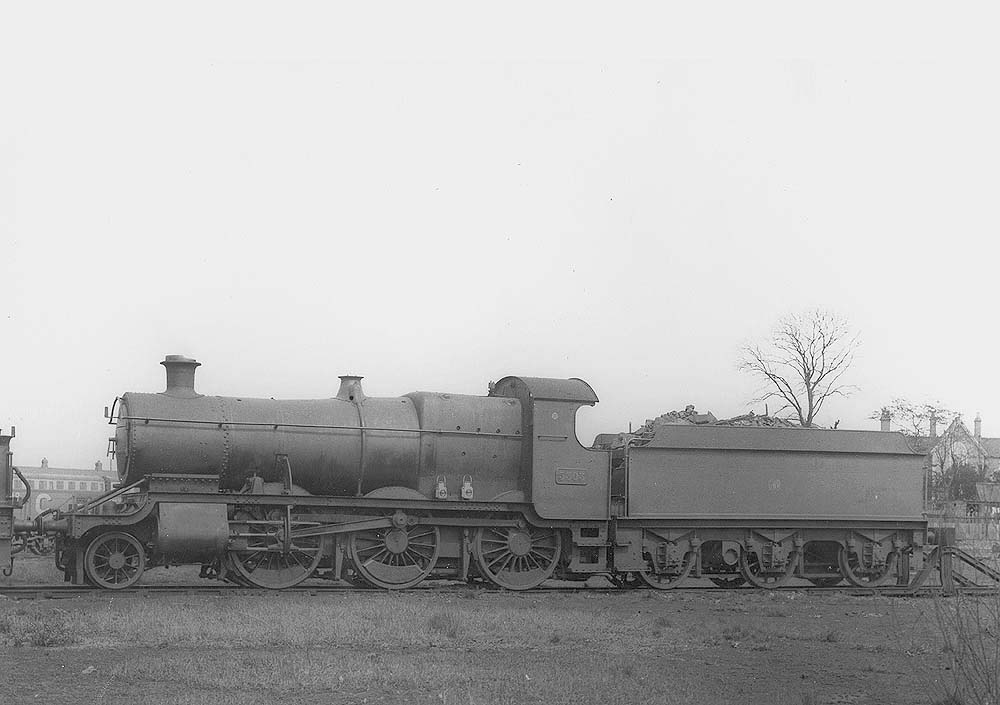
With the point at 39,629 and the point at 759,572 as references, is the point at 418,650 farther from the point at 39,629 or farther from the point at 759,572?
the point at 759,572

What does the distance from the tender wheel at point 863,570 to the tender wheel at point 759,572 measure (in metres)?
0.95

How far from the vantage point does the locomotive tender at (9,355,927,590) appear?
1551cm

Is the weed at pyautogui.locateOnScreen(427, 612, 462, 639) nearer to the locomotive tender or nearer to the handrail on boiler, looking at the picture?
the locomotive tender

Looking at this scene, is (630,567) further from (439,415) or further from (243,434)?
(243,434)

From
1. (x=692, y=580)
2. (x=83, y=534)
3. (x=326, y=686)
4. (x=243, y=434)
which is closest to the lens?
(x=326, y=686)

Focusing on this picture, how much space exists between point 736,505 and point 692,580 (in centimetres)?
333

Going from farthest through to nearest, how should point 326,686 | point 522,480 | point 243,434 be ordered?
point 522,480, point 243,434, point 326,686

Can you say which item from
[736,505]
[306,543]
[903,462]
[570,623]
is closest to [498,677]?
[570,623]

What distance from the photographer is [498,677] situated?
9.12m

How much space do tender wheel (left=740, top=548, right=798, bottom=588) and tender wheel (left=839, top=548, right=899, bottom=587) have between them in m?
0.95

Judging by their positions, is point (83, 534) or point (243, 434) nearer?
point (83, 534)

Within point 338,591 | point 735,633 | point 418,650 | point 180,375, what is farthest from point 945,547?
point 180,375

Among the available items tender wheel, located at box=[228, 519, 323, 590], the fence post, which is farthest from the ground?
the fence post

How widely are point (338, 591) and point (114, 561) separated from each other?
3.16 metres
